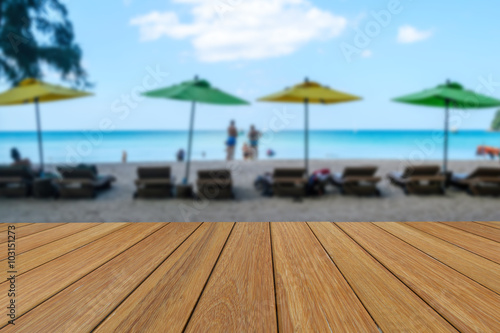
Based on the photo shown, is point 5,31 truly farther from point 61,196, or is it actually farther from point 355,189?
point 355,189

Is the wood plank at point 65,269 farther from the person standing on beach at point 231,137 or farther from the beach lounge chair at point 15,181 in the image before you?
the person standing on beach at point 231,137

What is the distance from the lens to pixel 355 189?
19.1 feet

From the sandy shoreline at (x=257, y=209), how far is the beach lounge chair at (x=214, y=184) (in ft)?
0.68

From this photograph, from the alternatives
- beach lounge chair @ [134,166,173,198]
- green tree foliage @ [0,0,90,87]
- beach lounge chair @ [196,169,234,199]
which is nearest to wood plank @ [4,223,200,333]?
beach lounge chair @ [196,169,234,199]

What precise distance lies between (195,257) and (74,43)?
1209 centimetres

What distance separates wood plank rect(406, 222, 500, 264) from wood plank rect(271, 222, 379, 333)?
0.75 meters

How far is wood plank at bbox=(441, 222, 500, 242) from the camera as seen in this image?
174 centimetres

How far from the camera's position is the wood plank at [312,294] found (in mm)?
875

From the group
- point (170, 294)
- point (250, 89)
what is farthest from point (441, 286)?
point (250, 89)

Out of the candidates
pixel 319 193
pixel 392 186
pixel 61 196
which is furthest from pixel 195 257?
pixel 392 186

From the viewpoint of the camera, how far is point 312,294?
3.47 feet

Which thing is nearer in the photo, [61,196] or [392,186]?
[61,196]

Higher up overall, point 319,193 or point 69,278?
point 69,278

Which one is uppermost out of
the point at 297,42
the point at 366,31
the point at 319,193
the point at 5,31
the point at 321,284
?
the point at 297,42
